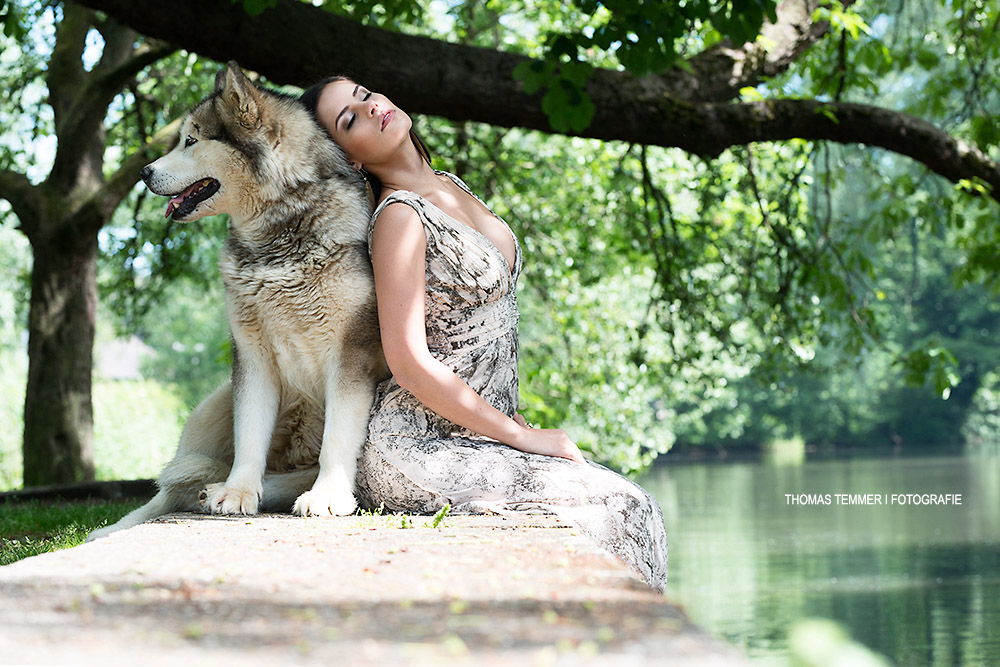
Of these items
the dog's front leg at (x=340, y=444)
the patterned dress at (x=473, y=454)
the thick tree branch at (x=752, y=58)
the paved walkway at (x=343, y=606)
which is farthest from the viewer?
the thick tree branch at (x=752, y=58)

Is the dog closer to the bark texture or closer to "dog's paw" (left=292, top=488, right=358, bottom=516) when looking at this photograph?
"dog's paw" (left=292, top=488, right=358, bottom=516)

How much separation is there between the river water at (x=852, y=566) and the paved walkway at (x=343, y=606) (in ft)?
7.45

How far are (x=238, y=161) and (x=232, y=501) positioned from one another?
1.31 meters

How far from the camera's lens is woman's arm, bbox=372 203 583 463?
3426 millimetres

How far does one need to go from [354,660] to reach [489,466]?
2.10 metres

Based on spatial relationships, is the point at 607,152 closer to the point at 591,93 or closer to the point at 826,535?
the point at 591,93

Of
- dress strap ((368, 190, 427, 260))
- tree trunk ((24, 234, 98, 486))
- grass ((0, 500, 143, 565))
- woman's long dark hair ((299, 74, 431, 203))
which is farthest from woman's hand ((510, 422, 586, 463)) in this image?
tree trunk ((24, 234, 98, 486))

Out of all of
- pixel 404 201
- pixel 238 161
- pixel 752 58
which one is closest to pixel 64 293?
pixel 238 161

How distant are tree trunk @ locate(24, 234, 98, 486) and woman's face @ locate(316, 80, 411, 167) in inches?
238

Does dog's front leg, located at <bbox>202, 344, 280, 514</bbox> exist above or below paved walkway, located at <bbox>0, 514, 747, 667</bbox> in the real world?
above

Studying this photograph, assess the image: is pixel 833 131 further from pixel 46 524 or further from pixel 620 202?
pixel 46 524

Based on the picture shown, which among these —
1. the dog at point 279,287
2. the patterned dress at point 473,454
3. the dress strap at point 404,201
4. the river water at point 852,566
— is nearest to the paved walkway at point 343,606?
the patterned dress at point 473,454

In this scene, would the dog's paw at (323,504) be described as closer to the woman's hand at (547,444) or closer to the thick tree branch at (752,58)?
the woman's hand at (547,444)

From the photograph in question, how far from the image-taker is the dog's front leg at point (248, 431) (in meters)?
3.45
